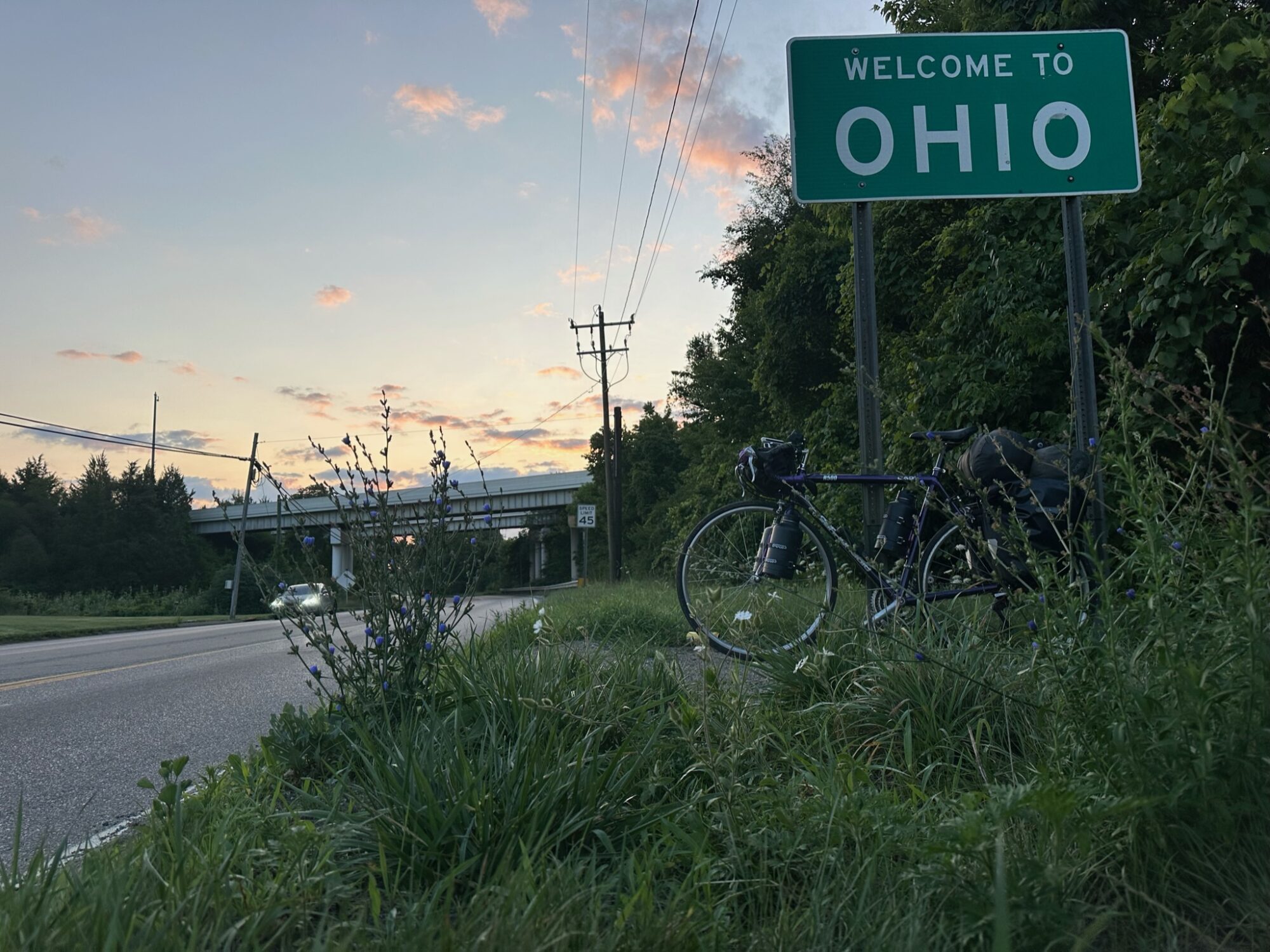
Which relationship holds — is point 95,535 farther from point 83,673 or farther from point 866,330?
point 866,330

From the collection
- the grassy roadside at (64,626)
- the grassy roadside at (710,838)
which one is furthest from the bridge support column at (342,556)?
the grassy roadside at (64,626)

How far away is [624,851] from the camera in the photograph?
2.06 meters

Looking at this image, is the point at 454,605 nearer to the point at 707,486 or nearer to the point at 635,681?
the point at 635,681

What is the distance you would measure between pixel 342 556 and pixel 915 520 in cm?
297

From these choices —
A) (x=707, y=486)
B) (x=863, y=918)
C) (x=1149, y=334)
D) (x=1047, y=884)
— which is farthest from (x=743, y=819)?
(x=707, y=486)

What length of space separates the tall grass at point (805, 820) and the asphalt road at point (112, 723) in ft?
2.28

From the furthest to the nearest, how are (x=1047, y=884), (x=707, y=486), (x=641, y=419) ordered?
1. (x=641, y=419)
2. (x=707, y=486)
3. (x=1047, y=884)

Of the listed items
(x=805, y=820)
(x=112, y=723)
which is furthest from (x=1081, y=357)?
(x=112, y=723)

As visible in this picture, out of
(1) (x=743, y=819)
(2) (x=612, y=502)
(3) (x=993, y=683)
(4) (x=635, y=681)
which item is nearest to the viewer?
(1) (x=743, y=819)

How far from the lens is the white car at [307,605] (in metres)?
3.18

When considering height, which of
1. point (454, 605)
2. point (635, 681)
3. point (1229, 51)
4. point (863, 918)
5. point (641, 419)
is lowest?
point (863, 918)

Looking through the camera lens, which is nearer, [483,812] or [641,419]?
[483,812]

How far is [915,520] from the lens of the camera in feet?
15.8

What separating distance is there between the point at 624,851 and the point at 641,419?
210 feet
